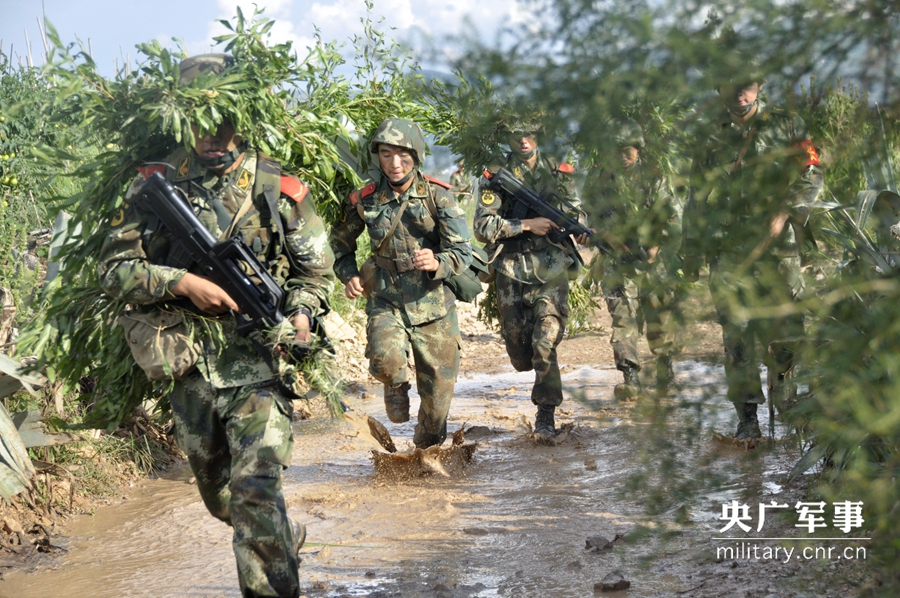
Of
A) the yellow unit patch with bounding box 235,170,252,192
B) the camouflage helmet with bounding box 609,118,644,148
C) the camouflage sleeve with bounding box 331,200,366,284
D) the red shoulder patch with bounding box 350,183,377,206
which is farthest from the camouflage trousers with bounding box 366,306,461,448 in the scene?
the camouflage helmet with bounding box 609,118,644,148

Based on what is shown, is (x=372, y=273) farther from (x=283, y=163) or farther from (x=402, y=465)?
(x=283, y=163)

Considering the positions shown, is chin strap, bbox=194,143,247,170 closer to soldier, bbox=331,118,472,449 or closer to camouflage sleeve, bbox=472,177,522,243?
soldier, bbox=331,118,472,449

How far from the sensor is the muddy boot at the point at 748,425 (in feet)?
17.3

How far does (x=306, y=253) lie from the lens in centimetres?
402

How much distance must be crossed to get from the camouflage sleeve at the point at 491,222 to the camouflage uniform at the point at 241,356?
9.58 ft

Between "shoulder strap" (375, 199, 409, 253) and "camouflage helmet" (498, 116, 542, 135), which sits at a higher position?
"shoulder strap" (375, 199, 409, 253)

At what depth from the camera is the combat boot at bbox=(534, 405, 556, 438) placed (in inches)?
277

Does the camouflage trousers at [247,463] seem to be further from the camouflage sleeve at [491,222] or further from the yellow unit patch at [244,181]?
the camouflage sleeve at [491,222]

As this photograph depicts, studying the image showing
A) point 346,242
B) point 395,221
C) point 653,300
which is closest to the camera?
point 653,300

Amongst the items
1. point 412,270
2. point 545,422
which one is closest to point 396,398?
point 412,270

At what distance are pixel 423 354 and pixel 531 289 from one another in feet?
4.47

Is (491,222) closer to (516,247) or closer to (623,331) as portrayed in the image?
(516,247)

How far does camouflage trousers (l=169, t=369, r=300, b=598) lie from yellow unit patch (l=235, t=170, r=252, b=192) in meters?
0.81

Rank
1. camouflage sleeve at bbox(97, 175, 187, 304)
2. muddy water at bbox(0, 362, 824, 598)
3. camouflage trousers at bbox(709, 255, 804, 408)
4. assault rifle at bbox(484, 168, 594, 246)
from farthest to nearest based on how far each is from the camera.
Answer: assault rifle at bbox(484, 168, 594, 246)
muddy water at bbox(0, 362, 824, 598)
camouflage sleeve at bbox(97, 175, 187, 304)
camouflage trousers at bbox(709, 255, 804, 408)
